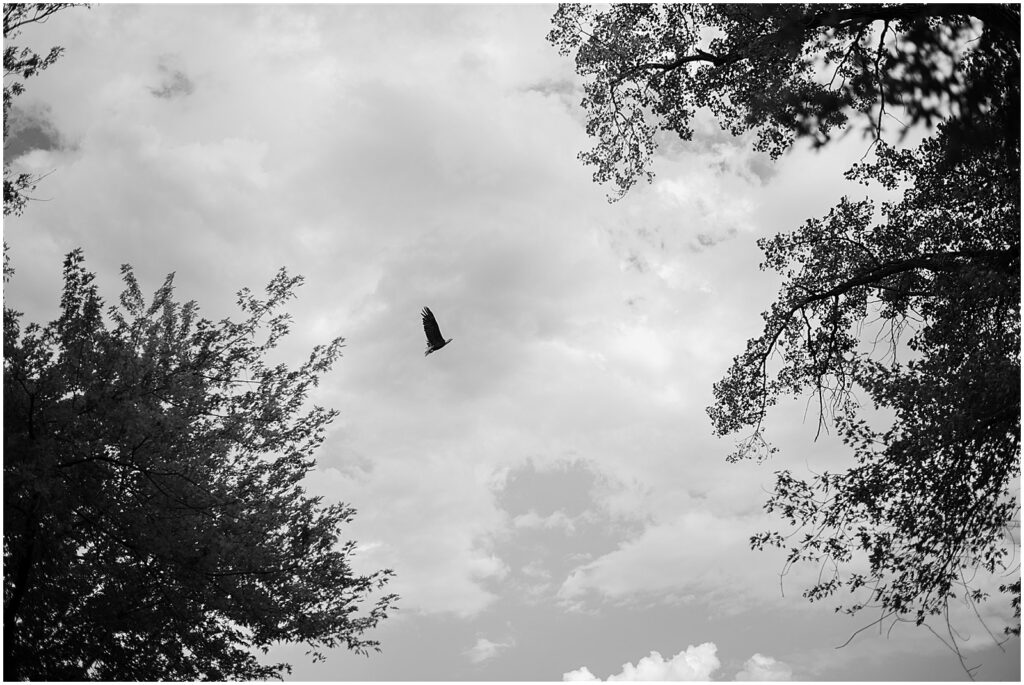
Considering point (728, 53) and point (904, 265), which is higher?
point (728, 53)

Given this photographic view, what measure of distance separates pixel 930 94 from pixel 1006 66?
5.32 feet

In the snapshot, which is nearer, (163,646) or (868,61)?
(868,61)

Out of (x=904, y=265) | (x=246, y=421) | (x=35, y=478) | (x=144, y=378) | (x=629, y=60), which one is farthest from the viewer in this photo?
(x=246, y=421)

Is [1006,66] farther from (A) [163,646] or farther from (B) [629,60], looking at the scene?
(A) [163,646]

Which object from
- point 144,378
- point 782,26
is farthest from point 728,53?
point 144,378

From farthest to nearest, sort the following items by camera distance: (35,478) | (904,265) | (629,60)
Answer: (629,60)
(904,265)
(35,478)

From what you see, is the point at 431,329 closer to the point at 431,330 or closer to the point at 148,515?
the point at 431,330

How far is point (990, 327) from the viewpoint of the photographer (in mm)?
13438

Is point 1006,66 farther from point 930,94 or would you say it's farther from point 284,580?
point 284,580

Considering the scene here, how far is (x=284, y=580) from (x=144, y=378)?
4583 mm

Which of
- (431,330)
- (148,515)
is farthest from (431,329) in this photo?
(148,515)

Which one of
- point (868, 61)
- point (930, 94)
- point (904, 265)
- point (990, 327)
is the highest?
point (868, 61)

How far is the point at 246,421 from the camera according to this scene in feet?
54.6

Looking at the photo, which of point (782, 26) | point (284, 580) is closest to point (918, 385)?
point (782, 26)
